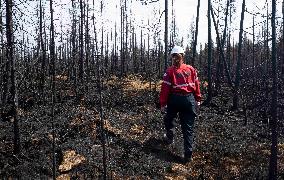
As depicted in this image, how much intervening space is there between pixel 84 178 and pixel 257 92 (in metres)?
19.1

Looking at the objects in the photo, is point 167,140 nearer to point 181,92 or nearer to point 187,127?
point 187,127

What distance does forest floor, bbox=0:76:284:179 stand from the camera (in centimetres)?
912

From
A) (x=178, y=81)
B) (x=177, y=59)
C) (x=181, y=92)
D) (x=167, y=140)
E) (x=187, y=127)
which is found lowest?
(x=167, y=140)

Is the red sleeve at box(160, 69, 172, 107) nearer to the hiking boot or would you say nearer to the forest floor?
the hiking boot

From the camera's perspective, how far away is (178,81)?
8570 millimetres

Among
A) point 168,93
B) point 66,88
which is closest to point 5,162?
point 168,93

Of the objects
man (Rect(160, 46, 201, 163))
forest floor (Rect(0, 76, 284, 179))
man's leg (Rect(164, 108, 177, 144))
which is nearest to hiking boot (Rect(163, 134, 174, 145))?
man's leg (Rect(164, 108, 177, 144))

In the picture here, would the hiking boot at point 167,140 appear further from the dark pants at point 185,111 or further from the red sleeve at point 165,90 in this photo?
the red sleeve at point 165,90

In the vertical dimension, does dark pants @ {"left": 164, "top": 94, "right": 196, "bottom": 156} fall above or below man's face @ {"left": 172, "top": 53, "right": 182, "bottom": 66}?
below

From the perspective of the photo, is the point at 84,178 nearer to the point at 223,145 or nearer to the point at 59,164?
the point at 59,164

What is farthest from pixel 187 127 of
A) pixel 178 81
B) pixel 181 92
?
pixel 178 81

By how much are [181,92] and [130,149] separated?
8.20 ft

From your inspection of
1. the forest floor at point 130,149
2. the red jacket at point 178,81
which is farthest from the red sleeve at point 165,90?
the forest floor at point 130,149

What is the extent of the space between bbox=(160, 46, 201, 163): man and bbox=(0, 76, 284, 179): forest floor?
2.72 ft
